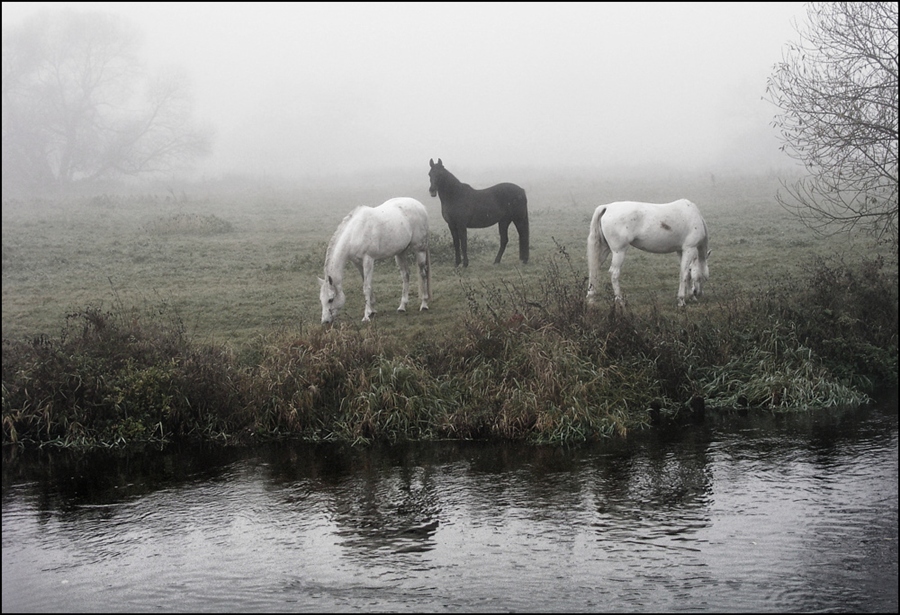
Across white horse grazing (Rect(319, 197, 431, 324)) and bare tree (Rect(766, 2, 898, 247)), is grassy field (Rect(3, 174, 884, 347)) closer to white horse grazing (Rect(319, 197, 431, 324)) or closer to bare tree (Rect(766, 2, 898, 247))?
white horse grazing (Rect(319, 197, 431, 324))

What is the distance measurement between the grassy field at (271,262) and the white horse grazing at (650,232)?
2.24 ft

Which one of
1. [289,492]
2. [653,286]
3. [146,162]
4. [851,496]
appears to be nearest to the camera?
[851,496]

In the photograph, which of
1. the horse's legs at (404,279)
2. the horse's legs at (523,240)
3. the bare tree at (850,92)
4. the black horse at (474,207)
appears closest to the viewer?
the bare tree at (850,92)

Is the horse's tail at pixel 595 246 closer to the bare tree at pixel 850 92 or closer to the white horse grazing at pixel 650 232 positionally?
the white horse grazing at pixel 650 232

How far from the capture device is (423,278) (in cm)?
1440

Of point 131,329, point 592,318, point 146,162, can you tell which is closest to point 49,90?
point 146,162

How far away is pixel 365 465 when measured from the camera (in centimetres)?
955

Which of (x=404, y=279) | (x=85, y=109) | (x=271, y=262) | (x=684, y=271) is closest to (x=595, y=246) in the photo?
(x=684, y=271)

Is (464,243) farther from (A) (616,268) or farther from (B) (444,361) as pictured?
(B) (444,361)

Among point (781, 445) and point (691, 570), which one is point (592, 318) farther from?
point (691, 570)

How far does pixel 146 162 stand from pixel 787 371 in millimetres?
37879

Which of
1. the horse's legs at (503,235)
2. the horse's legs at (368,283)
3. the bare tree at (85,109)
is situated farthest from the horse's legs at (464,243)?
the bare tree at (85,109)

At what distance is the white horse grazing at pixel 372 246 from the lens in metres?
13.1

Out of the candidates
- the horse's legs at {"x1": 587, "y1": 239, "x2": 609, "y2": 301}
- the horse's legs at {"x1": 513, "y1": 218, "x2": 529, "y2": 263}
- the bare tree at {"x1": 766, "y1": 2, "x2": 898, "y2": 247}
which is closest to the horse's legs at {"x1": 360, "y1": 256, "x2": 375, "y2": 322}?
the horse's legs at {"x1": 587, "y1": 239, "x2": 609, "y2": 301}
